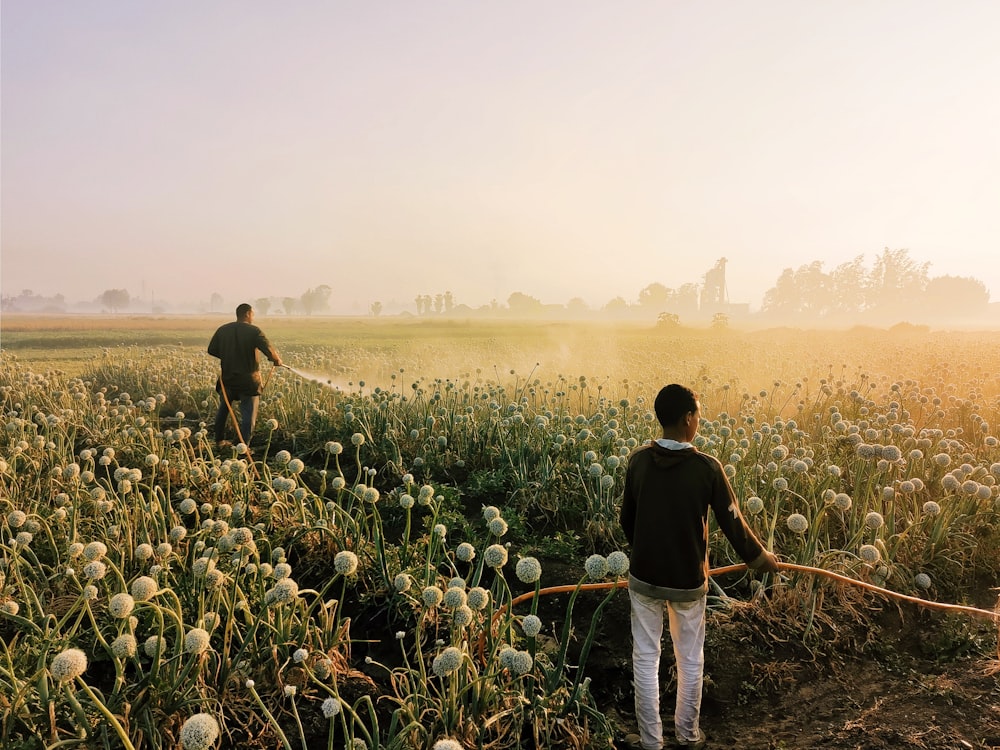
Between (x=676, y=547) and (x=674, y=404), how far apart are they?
73cm

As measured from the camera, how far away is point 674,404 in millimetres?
3197

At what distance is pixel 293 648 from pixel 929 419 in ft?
30.3

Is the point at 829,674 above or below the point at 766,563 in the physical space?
below

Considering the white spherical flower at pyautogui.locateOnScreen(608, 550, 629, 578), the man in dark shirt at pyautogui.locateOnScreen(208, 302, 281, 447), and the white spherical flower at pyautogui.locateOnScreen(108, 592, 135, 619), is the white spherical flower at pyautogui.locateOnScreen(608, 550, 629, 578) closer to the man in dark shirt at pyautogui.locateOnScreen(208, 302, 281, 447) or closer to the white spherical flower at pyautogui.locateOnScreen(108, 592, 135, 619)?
the white spherical flower at pyautogui.locateOnScreen(108, 592, 135, 619)

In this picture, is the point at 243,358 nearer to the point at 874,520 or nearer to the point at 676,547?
the point at 676,547

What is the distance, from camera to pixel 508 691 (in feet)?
10.1

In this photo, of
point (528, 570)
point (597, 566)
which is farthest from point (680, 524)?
point (528, 570)

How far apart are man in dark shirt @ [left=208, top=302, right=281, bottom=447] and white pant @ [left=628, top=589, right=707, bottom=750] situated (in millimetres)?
7498

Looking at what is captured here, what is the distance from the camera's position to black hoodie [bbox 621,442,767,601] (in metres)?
3.16

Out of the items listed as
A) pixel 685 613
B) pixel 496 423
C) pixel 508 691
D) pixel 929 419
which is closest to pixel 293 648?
pixel 508 691

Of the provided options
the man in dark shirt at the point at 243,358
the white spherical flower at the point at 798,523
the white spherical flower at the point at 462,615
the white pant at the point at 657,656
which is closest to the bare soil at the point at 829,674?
the white pant at the point at 657,656

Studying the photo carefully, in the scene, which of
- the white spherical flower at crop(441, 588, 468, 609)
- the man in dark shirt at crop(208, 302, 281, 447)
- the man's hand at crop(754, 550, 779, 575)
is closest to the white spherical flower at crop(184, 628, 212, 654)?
the white spherical flower at crop(441, 588, 468, 609)

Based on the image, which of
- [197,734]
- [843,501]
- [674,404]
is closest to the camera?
[197,734]

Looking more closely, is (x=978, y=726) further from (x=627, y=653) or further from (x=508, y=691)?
(x=508, y=691)
